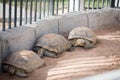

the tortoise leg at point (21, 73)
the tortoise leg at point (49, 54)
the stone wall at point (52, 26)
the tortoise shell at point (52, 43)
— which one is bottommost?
the tortoise leg at point (21, 73)

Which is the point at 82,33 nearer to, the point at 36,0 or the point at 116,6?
the point at 36,0

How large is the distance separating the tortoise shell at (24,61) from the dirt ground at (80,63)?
0.36 ft

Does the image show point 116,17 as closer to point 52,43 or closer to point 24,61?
point 52,43

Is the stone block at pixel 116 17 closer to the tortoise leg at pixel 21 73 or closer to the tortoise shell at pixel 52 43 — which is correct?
the tortoise shell at pixel 52 43

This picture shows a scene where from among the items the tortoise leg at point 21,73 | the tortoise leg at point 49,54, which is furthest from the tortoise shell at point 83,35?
the tortoise leg at point 21,73

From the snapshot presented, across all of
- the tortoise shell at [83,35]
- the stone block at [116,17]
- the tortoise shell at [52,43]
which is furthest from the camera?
the stone block at [116,17]

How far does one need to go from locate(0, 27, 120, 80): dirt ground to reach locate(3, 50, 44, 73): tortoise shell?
0.11m

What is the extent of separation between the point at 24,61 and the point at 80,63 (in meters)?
1.14

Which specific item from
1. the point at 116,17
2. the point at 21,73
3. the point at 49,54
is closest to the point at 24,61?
the point at 21,73

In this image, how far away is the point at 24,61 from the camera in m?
3.95

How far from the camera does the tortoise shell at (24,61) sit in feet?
12.6

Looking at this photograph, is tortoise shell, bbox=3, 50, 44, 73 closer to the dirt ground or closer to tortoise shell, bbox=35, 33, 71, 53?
the dirt ground

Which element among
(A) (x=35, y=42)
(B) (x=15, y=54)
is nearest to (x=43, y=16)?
(A) (x=35, y=42)

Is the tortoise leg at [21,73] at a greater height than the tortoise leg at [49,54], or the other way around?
the tortoise leg at [49,54]
